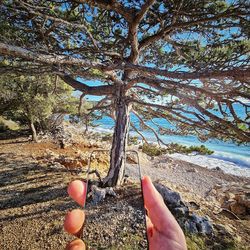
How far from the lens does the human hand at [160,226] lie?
2.80 feet

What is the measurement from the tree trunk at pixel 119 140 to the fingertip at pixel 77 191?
3254 mm

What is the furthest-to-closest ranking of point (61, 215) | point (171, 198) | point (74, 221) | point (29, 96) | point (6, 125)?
point (6, 125)
point (29, 96)
point (171, 198)
point (61, 215)
point (74, 221)

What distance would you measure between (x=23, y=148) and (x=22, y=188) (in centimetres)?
486

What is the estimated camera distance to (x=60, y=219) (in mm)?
3404

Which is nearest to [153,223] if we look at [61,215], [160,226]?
[160,226]

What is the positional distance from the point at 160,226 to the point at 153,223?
4 cm

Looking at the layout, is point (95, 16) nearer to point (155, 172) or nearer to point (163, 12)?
point (163, 12)

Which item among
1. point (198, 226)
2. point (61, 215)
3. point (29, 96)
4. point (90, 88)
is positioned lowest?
point (61, 215)

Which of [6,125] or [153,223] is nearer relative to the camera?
[153,223]

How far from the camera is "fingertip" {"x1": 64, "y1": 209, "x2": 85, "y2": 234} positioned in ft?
2.77

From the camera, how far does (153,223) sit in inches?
36.1

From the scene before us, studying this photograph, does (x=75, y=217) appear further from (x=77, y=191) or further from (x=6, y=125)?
(x=6, y=125)

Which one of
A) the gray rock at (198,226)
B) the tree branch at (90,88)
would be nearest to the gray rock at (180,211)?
the gray rock at (198,226)

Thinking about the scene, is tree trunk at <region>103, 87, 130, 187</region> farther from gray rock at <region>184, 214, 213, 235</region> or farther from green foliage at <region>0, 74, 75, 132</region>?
green foliage at <region>0, 74, 75, 132</region>
